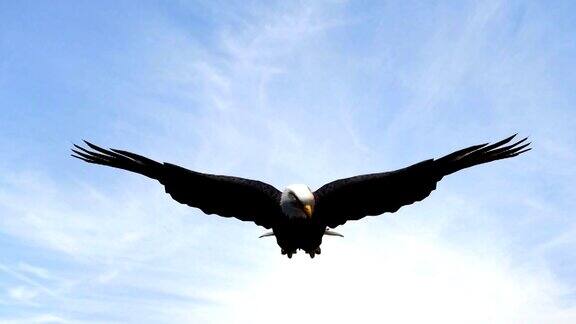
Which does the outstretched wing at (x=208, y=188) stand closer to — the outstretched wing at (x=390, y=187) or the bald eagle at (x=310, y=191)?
the bald eagle at (x=310, y=191)

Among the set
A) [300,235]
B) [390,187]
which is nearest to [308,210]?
[300,235]

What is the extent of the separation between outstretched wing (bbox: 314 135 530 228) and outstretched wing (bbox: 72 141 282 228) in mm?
995

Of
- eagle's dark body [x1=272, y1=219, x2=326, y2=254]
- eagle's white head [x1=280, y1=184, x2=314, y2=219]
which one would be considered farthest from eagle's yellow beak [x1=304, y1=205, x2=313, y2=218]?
eagle's dark body [x1=272, y1=219, x2=326, y2=254]

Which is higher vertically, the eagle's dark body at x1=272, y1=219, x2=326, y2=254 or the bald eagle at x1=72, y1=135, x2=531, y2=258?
the bald eagle at x1=72, y1=135, x2=531, y2=258

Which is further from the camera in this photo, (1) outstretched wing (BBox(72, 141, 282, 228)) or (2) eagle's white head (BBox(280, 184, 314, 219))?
(1) outstretched wing (BBox(72, 141, 282, 228))

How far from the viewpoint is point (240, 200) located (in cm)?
1366

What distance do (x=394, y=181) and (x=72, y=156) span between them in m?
5.87

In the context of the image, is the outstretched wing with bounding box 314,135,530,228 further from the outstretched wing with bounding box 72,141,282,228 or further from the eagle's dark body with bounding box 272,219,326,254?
the outstretched wing with bounding box 72,141,282,228

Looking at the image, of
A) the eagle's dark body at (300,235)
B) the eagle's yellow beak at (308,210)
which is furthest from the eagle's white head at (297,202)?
the eagle's dark body at (300,235)

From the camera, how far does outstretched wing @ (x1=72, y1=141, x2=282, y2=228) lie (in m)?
13.4

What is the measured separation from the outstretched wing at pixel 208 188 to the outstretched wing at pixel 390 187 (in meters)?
1.00

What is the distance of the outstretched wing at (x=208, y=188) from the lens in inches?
527

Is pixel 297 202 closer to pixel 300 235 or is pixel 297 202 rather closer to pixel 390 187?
pixel 300 235

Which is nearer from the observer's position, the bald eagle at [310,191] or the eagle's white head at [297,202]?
the eagle's white head at [297,202]
